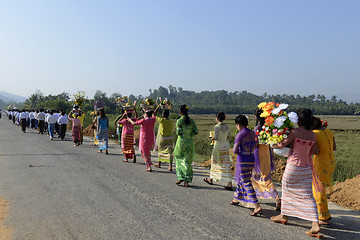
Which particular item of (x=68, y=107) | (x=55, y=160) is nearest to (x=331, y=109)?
(x=68, y=107)

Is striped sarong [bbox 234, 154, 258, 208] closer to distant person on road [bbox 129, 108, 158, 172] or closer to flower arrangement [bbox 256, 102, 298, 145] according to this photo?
flower arrangement [bbox 256, 102, 298, 145]

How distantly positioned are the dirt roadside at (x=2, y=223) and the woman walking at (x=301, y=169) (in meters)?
4.40

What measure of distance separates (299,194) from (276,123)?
3.89ft

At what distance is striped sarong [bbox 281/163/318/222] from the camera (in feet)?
15.7

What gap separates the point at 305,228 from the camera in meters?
5.00

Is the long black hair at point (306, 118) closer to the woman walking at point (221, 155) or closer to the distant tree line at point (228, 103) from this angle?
the woman walking at point (221, 155)

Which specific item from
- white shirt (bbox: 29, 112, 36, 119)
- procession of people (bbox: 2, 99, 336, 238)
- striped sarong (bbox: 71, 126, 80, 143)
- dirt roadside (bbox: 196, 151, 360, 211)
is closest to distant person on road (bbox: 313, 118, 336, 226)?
procession of people (bbox: 2, 99, 336, 238)

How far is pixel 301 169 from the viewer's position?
4.91 m

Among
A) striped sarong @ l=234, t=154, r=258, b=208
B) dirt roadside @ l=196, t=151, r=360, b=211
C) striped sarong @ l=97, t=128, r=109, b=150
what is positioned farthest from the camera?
striped sarong @ l=97, t=128, r=109, b=150

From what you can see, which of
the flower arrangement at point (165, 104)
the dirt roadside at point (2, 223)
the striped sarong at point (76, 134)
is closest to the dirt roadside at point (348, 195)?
the flower arrangement at point (165, 104)

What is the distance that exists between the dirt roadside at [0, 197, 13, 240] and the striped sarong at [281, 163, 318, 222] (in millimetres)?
4365

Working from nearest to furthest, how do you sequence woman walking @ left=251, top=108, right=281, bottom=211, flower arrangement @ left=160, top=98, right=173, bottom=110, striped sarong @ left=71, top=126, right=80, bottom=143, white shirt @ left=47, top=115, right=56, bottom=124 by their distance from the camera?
woman walking @ left=251, top=108, right=281, bottom=211 → flower arrangement @ left=160, top=98, right=173, bottom=110 → striped sarong @ left=71, top=126, right=80, bottom=143 → white shirt @ left=47, top=115, right=56, bottom=124

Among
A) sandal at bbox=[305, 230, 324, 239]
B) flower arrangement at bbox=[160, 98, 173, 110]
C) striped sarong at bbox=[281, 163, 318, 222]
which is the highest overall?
flower arrangement at bbox=[160, 98, 173, 110]

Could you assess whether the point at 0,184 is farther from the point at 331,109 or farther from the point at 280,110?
the point at 331,109
